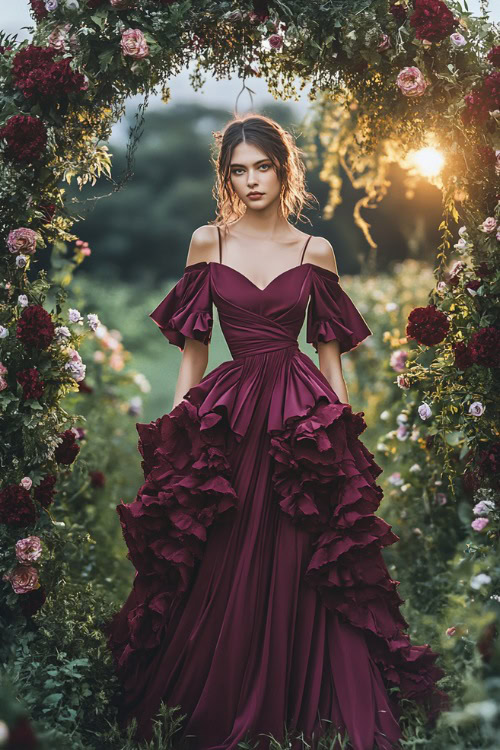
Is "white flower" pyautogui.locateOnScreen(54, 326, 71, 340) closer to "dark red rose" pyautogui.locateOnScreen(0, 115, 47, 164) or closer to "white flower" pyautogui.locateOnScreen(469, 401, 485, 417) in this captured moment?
"dark red rose" pyautogui.locateOnScreen(0, 115, 47, 164)

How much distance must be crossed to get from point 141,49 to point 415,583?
2.99 m

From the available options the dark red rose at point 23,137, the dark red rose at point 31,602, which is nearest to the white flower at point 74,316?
the dark red rose at point 23,137

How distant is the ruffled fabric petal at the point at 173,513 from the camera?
2.89 metres

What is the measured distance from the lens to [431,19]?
10.4ft

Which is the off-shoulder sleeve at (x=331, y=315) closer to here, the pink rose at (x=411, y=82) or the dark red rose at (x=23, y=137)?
the pink rose at (x=411, y=82)

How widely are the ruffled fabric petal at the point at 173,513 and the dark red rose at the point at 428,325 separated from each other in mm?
863

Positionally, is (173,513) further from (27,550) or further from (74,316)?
(74,316)

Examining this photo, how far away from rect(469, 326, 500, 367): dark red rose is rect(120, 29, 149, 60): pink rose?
169 cm

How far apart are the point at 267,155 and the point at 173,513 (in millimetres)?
1391

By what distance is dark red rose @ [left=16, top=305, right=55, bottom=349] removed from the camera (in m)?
3.22

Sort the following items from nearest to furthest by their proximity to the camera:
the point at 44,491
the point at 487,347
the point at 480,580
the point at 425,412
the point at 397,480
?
the point at 480,580
the point at 487,347
the point at 44,491
the point at 425,412
the point at 397,480

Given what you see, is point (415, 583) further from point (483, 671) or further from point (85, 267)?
point (85, 267)

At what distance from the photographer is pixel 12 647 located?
302 cm

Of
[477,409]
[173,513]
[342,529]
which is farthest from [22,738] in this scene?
[477,409]
